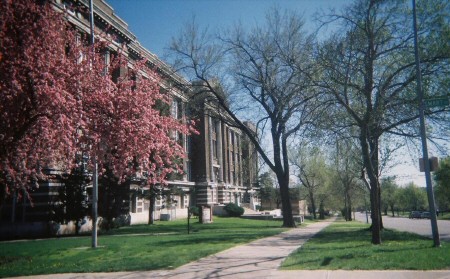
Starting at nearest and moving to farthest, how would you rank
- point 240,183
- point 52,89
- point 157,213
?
point 52,89 → point 157,213 → point 240,183

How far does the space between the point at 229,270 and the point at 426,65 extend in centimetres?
1282

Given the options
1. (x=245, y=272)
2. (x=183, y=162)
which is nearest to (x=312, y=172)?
(x=183, y=162)

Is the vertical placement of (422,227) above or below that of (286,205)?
below

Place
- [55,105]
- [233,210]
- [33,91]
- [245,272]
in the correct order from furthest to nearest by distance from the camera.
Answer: [233,210]
[33,91]
[55,105]
[245,272]

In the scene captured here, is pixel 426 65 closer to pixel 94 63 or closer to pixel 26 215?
pixel 94 63

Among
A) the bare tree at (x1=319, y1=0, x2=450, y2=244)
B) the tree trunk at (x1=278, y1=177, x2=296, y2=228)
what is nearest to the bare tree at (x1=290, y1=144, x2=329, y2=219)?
the tree trunk at (x1=278, y1=177, x2=296, y2=228)

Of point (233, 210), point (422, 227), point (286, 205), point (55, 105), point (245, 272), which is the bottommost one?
point (422, 227)

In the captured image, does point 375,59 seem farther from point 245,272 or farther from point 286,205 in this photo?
point 286,205

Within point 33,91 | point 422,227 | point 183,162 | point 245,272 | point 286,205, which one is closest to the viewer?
point 245,272

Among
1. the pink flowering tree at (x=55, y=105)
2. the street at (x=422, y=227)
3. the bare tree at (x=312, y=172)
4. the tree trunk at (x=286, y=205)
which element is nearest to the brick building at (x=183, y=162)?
the pink flowering tree at (x=55, y=105)

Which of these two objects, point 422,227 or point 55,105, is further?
point 422,227

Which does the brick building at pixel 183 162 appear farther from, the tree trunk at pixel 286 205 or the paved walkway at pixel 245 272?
the paved walkway at pixel 245 272

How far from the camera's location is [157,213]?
41.8 metres

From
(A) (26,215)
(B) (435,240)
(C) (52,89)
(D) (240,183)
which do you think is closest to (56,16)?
(C) (52,89)
